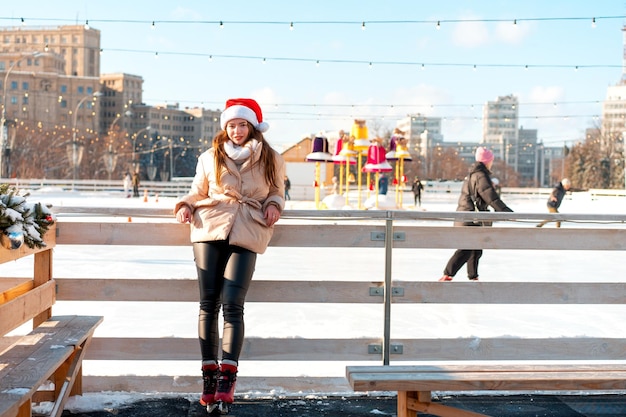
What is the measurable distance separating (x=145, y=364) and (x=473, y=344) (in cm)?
214

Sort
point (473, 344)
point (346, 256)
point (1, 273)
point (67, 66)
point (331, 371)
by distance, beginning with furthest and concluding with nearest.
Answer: point (67, 66) < point (346, 256) < point (1, 273) < point (331, 371) < point (473, 344)

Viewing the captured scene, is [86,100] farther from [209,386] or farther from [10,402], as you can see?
[10,402]

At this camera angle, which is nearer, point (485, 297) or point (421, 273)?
point (485, 297)

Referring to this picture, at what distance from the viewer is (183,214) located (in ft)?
13.6

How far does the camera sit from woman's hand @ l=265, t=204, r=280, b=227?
416 cm

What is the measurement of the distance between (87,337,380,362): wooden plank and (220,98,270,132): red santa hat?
108 cm

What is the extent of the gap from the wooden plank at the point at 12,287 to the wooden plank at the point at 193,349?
0.61 meters

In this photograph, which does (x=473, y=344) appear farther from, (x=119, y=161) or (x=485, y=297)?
(x=119, y=161)

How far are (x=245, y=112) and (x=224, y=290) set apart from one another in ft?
2.83

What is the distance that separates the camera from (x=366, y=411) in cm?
418

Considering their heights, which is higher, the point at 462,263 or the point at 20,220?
the point at 20,220

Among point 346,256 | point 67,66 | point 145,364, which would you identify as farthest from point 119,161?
point 67,66

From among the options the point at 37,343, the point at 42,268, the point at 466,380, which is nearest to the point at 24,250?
the point at 37,343

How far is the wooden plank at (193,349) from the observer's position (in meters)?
4.50
